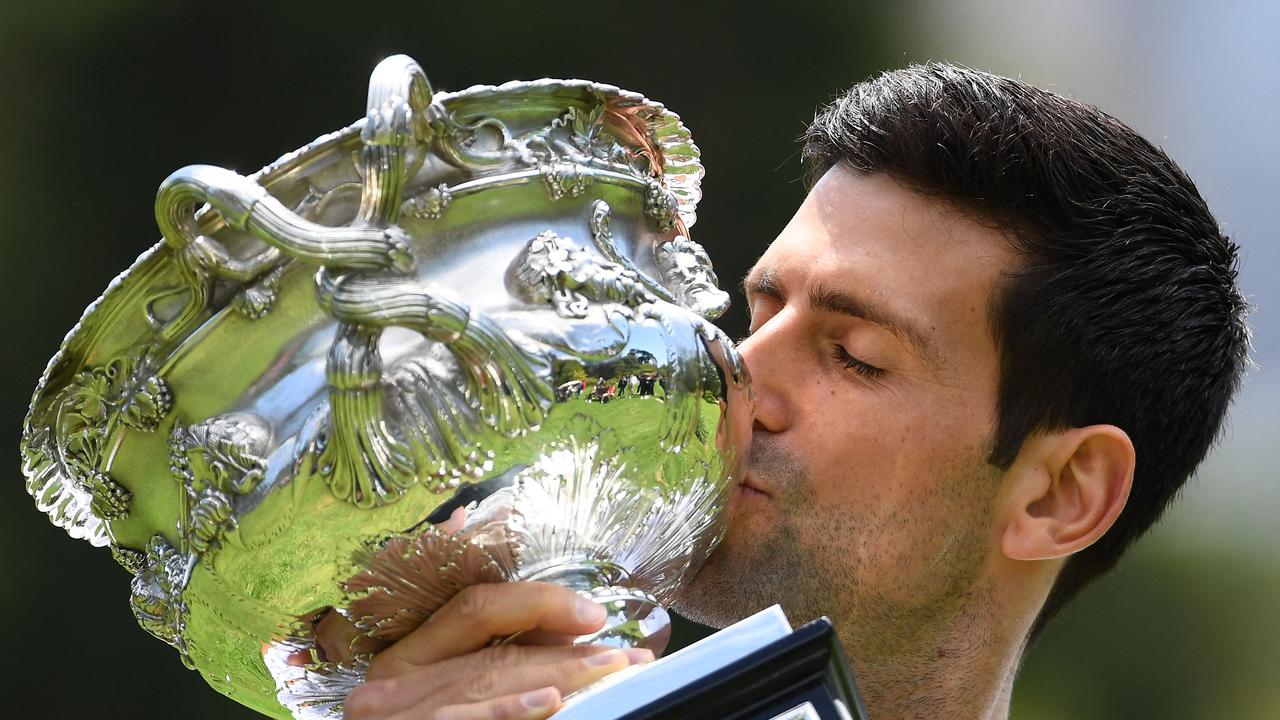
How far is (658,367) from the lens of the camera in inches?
49.1

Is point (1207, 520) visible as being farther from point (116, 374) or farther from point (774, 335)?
point (116, 374)

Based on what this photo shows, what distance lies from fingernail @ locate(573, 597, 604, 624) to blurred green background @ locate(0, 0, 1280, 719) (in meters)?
2.72

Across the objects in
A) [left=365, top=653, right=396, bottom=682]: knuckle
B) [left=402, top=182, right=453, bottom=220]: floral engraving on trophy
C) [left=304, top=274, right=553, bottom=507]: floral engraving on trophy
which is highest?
[left=402, top=182, right=453, bottom=220]: floral engraving on trophy

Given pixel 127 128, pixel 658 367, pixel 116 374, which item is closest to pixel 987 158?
pixel 658 367

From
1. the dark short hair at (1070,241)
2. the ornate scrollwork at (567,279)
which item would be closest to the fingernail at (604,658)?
the ornate scrollwork at (567,279)

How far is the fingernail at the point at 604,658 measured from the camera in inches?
48.0

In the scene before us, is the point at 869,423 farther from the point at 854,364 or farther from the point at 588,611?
the point at 588,611

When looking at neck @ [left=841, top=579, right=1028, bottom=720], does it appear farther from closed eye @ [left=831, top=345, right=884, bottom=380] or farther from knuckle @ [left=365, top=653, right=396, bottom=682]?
knuckle @ [left=365, top=653, right=396, bottom=682]

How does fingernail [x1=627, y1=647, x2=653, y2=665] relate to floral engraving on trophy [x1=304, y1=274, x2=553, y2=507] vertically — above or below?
below

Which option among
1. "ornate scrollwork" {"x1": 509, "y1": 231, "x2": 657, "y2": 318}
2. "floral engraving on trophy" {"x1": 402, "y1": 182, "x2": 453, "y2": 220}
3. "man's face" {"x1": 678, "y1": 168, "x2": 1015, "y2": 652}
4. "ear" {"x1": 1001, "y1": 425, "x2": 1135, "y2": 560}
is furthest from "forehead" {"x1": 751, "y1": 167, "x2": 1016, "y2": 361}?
"floral engraving on trophy" {"x1": 402, "y1": 182, "x2": 453, "y2": 220}

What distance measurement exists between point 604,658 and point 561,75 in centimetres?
322

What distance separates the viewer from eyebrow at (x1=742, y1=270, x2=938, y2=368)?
1615mm

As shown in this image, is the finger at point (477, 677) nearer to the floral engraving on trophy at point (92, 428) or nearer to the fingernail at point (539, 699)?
the fingernail at point (539, 699)

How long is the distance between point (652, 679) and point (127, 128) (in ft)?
10.7
